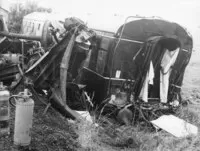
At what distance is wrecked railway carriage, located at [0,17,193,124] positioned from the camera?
6656mm

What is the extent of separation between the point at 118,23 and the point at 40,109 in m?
3.76

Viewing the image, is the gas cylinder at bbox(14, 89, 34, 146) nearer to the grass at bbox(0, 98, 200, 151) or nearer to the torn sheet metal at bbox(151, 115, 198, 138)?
the grass at bbox(0, 98, 200, 151)

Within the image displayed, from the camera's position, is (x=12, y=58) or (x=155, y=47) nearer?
(x=155, y=47)

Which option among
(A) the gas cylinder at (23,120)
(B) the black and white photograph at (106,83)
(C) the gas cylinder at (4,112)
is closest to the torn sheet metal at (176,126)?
(B) the black and white photograph at (106,83)

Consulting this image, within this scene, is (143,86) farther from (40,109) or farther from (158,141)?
(40,109)

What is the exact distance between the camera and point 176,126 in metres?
6.66

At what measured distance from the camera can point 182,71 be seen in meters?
8.80

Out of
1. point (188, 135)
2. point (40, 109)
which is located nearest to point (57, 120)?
point (40, 109)

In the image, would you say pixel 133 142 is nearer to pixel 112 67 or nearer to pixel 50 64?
pixel 112 67

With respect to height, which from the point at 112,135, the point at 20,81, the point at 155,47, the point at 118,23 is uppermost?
the point at 118,23

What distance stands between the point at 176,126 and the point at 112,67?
8.05ft

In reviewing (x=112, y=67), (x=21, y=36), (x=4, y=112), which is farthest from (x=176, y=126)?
(x=21, y=36)

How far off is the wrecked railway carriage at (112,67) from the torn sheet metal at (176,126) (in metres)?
0.72

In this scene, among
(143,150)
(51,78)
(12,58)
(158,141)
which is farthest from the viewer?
(12,58)
